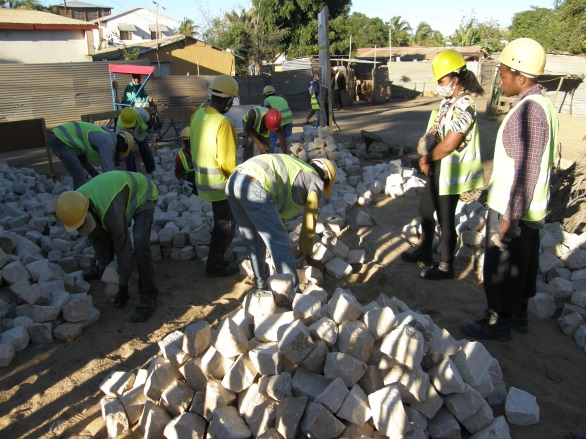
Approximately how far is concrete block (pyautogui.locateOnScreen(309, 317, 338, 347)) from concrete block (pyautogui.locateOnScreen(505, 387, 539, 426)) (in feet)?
3.49

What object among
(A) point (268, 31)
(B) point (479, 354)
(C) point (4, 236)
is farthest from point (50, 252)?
(A) point (268, 31)

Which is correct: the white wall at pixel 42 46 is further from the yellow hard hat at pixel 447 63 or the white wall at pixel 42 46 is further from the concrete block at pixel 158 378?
the concrete block at pixel 158 378

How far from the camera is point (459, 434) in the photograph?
261 cm

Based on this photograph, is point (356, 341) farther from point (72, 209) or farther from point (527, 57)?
point (72, 209)

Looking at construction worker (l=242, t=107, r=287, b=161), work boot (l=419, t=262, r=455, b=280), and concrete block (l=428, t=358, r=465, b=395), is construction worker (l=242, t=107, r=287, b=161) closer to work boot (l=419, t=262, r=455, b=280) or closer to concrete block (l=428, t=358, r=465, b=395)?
work boot (l=419, t=262, r=455, b=280)

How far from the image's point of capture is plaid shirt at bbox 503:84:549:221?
295 cm

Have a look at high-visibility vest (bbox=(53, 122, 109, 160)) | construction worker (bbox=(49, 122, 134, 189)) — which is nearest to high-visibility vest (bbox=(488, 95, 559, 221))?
construction worker (bbox=(49, 122, 134, 189))

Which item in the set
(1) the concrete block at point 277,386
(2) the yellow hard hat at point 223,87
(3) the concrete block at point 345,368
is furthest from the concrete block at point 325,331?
(2) the yellow hard hat at point 223,87

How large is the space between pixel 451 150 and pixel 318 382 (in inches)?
87.7

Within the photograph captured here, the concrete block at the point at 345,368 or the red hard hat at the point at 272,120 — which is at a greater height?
the red hard hat at the point at 272,120

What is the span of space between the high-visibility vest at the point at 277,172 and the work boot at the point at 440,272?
1.53 metres

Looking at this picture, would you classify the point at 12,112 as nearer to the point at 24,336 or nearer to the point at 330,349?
the point at 24,336

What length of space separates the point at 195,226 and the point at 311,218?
2.32 meters

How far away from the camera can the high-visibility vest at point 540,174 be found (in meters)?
3.00
